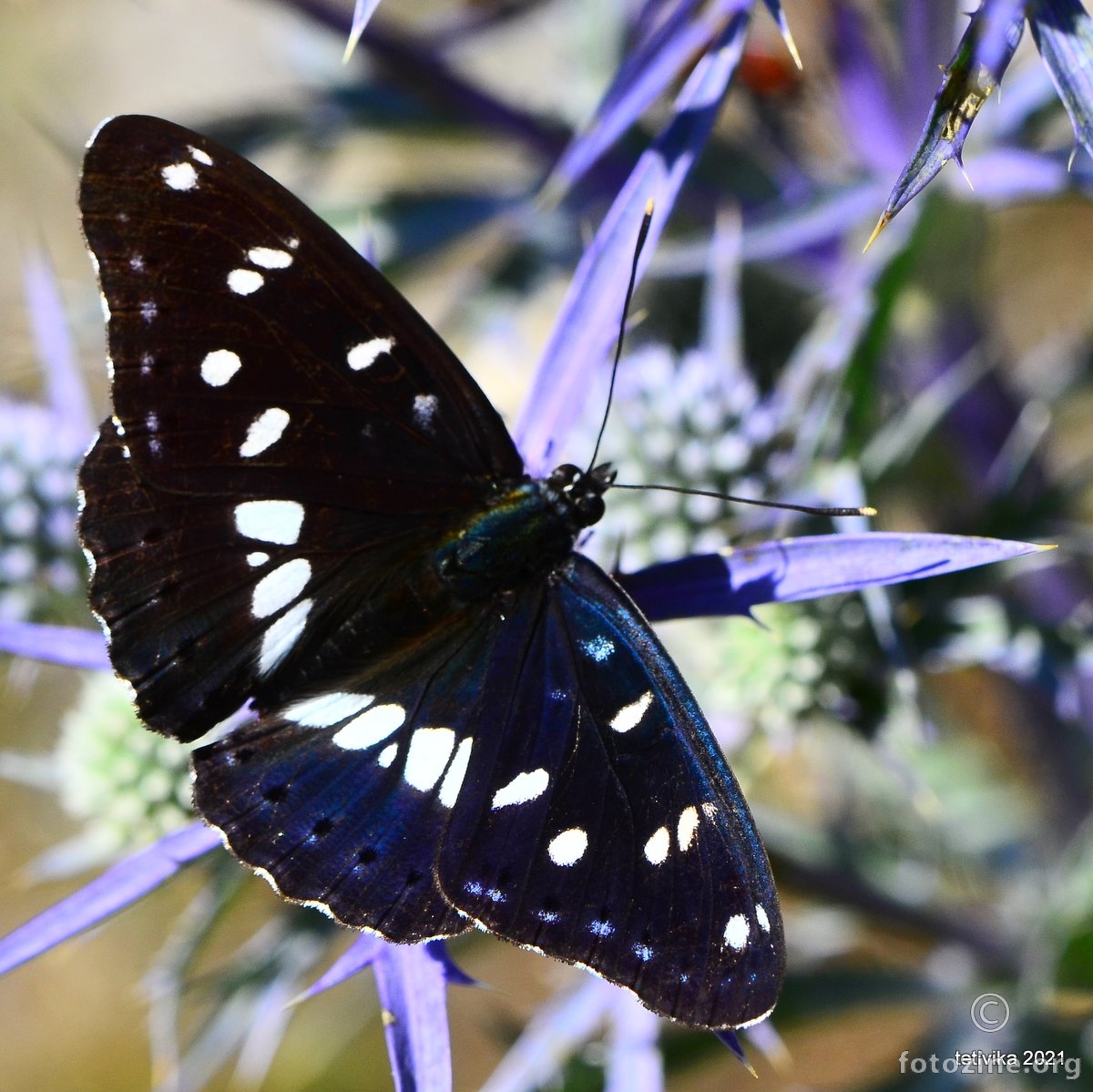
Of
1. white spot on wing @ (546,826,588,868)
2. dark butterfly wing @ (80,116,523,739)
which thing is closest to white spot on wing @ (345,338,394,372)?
dark butterfly wing @ (80,116,523,739)

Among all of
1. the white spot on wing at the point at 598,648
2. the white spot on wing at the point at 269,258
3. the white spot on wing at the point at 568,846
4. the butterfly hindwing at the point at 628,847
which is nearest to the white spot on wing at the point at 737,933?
the butterfly hindwing at the point at 628,847

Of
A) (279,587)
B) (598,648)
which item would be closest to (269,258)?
(279,587)

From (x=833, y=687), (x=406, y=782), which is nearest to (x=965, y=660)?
(x=833, y=687)

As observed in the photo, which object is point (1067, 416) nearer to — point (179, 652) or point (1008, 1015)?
point (1008, 1015)

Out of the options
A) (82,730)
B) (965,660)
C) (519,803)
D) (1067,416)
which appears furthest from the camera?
(1067,416)

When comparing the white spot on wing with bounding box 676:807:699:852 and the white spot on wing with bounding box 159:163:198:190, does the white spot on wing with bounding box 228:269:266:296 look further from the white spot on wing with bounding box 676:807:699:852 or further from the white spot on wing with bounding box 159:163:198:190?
the white spot on wing with bounding box 676:807:699:852

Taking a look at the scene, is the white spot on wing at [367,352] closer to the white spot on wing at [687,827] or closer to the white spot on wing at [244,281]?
the white spot on wing at [244,281]

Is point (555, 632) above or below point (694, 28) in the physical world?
below
